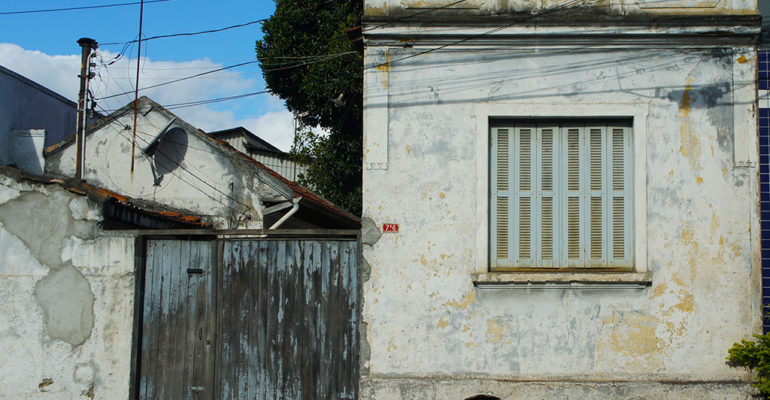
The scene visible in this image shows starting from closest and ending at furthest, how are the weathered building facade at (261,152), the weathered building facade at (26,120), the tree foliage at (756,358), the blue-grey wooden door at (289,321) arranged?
the tree foliage at (756,358)
the blue-grey wooden door at (289,321)
the weathered building facade at (26,120)
the weathered building facade at (261,152)

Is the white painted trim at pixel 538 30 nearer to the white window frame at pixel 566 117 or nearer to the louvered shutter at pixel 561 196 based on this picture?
the white window frame at pixel 566 117

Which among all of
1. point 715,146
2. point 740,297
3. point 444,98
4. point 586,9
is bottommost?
point 740,297

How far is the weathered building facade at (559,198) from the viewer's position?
6.78 meters

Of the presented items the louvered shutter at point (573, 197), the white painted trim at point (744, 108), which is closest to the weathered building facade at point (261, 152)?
the louvered shutter at point (573, 197)

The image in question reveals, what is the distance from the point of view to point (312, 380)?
695cm

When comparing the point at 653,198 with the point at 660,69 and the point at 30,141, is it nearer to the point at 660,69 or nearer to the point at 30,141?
the point at 660,69

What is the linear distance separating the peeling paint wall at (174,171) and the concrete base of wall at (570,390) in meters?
5.06

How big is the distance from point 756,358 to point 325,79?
36.5ft

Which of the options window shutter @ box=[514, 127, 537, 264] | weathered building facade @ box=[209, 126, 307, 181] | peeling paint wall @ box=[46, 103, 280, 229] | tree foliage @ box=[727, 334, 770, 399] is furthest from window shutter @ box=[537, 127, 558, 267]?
weathered building facade @ box=[209, 126, 307, 181]

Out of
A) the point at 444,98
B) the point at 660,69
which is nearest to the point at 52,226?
the point at 444,98

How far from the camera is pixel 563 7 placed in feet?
23.2

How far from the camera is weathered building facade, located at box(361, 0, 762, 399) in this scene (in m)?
6.78

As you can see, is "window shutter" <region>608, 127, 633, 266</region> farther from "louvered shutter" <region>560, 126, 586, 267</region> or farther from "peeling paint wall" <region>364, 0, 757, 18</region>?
"peeling paint wall" <region>364, 0, 757, 18</region>

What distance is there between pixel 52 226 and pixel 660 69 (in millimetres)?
6618
